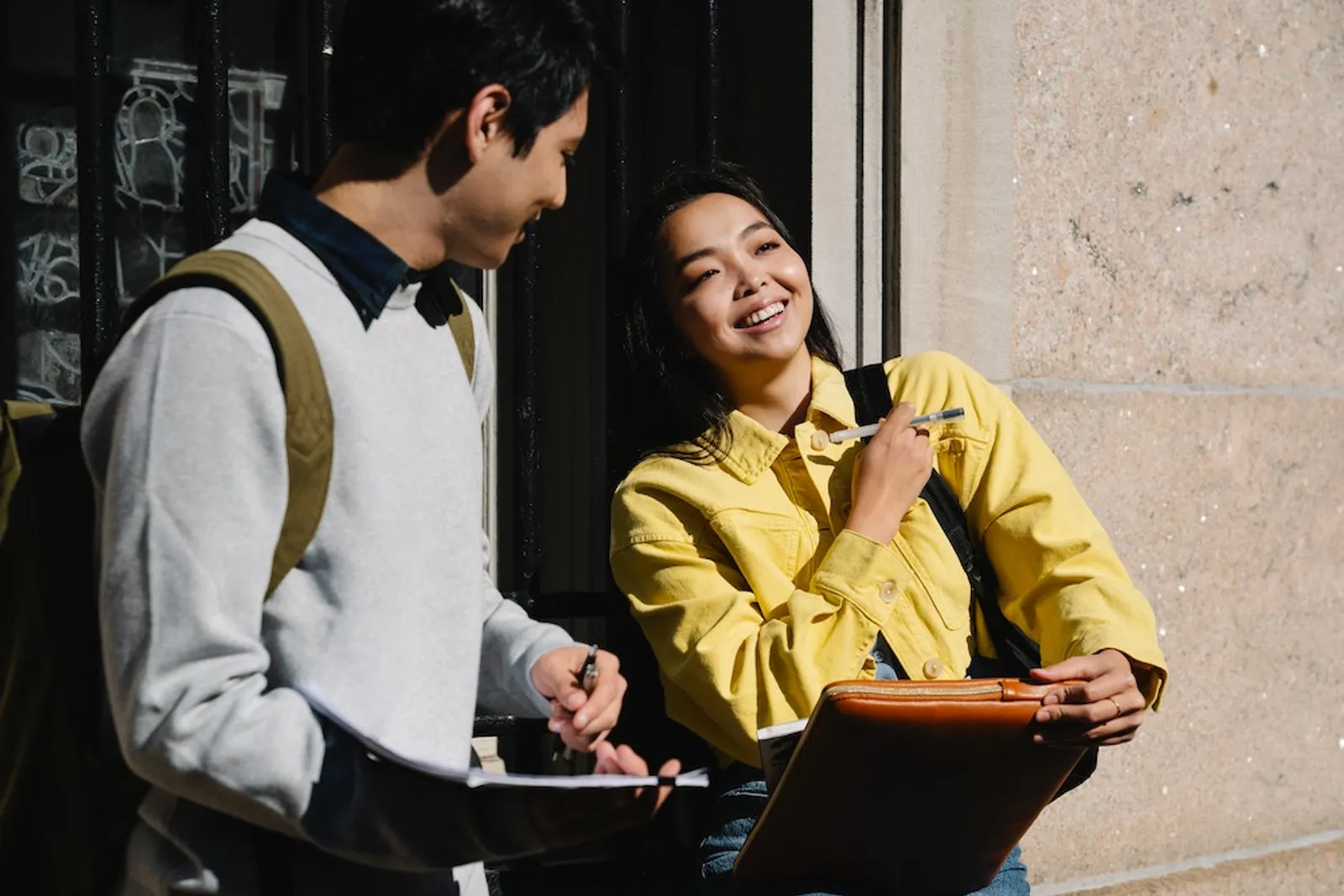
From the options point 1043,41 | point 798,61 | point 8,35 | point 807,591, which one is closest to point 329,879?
point 807,591

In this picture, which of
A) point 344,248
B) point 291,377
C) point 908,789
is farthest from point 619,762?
point 908,789

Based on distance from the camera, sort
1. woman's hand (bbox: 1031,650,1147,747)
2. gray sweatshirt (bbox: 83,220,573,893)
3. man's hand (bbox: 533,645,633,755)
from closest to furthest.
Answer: gray sweatshirt (bbox: 83,220,573,893)
man's hand (bbox: 533,645,633,755)
woman's hand (bbox: 1031,650,1147,747)

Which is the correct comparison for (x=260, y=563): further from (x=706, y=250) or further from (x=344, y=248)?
(x=706, y=250)

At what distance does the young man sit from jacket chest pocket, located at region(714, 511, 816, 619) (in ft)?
2.25

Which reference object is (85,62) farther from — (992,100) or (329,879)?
(992,100)

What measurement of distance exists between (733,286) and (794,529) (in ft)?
1.49

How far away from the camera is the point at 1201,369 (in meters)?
3.97

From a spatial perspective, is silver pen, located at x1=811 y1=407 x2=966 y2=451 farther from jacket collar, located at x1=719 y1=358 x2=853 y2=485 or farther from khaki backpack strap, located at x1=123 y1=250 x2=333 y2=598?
khaki backpack strap, located at x1=123 y1=250 x2=333 y2=598

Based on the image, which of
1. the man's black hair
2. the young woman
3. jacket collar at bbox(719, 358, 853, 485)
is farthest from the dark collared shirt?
jacket collar at bbox(719, 358, 853, 485)

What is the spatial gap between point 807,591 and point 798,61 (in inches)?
54.5

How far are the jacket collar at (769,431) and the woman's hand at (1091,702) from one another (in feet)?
1.97

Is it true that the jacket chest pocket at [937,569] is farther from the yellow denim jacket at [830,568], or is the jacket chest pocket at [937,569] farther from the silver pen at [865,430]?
the silver pen at [865,430]

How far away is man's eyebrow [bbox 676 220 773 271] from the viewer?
2.80 meters

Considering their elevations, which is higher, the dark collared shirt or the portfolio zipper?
the dark collared shirt
